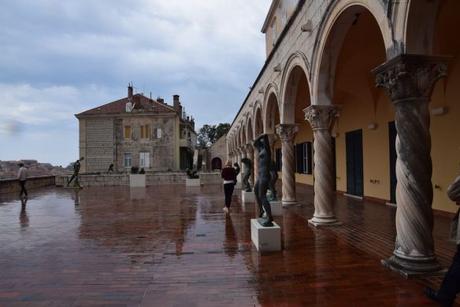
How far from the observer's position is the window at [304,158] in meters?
20.4

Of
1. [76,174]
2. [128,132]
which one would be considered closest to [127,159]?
[128,132]

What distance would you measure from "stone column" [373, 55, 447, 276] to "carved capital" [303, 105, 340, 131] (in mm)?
3417

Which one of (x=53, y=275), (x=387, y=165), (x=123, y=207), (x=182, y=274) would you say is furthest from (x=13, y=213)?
(x=387, y=165)

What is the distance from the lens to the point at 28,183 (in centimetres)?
2245

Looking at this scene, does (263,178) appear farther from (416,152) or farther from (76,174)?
(76,174)

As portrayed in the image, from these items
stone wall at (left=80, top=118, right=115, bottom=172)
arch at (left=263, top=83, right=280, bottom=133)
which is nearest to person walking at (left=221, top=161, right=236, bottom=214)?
arch at (left=263, top=83, right=280, bottom=133)

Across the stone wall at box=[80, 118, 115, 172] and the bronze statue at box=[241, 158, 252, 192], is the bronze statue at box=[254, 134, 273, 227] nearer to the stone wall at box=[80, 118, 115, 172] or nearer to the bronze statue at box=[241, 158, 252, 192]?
the bronze statue at box=[241, 158, 252, 192]

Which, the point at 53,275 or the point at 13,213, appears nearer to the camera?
the point at 53,275

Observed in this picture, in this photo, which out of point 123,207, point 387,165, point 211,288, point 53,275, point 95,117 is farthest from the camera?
point 95,117

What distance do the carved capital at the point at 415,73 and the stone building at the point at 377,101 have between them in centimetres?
1

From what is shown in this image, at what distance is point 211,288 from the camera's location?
177 inches

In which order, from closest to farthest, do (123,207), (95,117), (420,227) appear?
1. (420,227)
2. (123,207)
3. (95,117)

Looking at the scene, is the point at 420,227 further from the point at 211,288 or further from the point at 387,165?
the point at 387,165

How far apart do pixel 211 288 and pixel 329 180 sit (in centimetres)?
470
